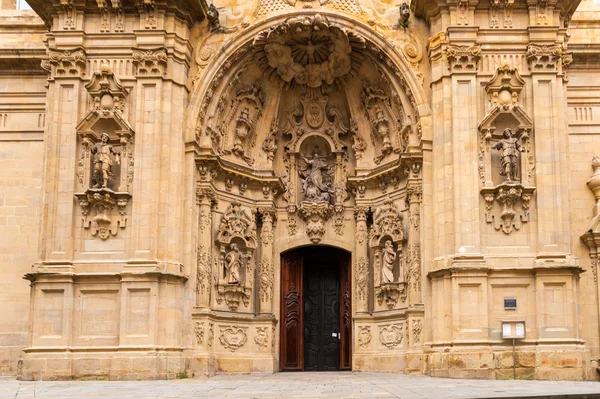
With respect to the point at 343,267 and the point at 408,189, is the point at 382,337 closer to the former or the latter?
the point at 343,267

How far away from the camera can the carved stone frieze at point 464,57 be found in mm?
19016

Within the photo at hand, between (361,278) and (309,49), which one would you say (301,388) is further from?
(309,49)

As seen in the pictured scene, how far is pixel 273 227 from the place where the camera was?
872 inches

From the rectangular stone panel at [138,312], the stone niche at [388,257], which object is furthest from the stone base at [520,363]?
the rectangular stone panel at [138,312]

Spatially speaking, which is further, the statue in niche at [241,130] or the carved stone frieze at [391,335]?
the statue in niche at [241,130]

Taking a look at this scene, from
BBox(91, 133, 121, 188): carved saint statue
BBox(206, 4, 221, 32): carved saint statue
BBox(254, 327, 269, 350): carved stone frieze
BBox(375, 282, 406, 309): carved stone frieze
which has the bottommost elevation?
BBox(254, 327, 269, 350): carved stone frieze

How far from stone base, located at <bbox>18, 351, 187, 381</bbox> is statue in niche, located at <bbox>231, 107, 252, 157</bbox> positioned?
6137 millimetres

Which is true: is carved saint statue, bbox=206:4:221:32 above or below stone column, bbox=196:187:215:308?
above

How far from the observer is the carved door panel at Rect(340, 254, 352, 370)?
2180 centimetres

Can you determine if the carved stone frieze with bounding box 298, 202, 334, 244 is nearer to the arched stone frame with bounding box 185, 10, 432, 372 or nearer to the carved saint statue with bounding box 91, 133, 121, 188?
the arched stone frame with bounding box 185, 10, 432, 372

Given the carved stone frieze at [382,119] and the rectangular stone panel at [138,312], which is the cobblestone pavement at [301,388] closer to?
the rectangular stone panel at [138,312]

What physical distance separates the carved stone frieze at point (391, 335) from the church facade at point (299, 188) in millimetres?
77

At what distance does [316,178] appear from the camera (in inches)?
890

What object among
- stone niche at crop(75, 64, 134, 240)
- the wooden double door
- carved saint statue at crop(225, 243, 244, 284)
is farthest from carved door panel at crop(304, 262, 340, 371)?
stone niche at crop(75, 64, 134, 240)
